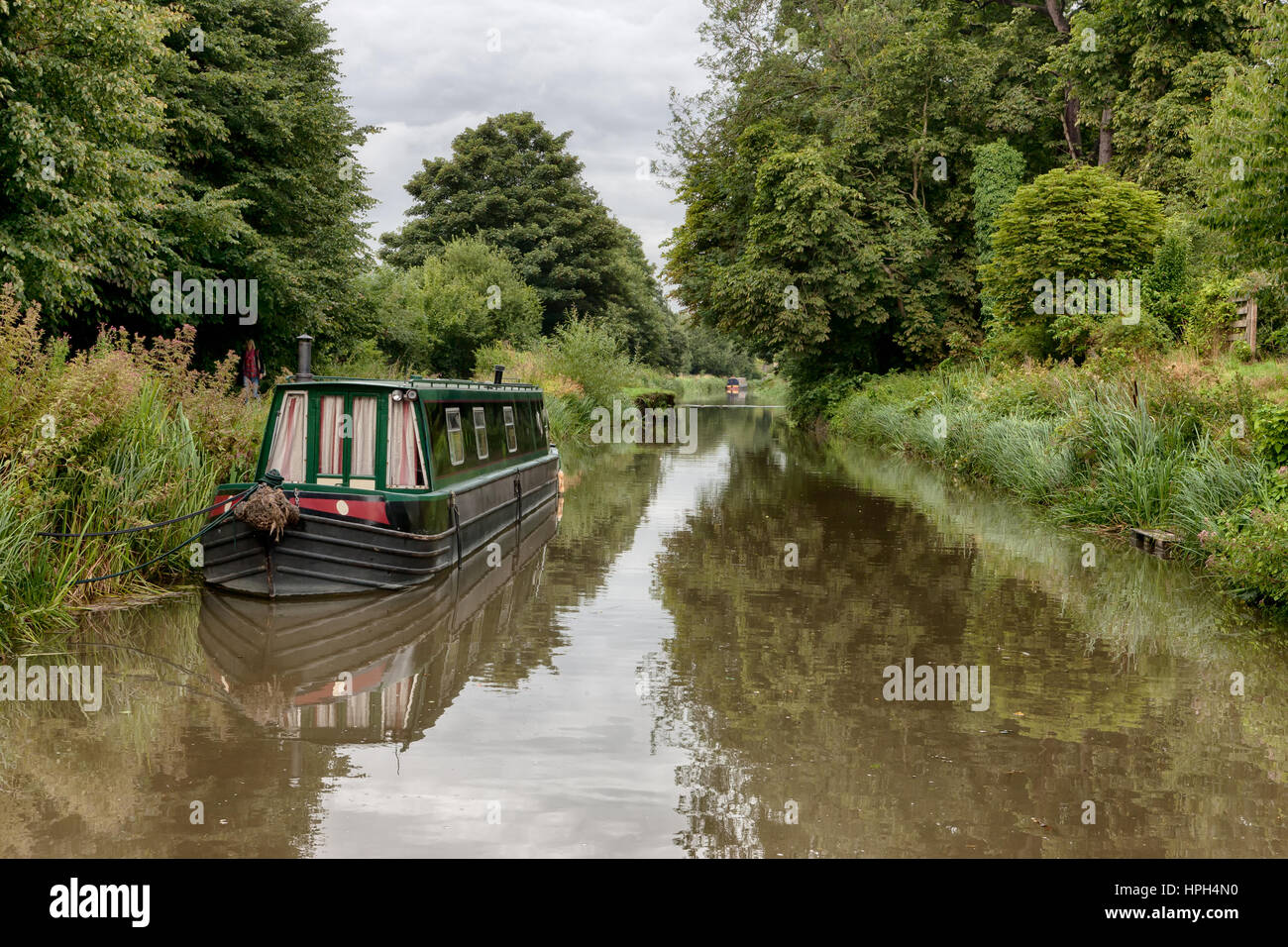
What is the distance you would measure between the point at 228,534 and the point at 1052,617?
6.99 meters

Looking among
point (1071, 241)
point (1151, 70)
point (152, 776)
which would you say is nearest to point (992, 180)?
point (1151, 70)

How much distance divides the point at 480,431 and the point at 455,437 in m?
1.22

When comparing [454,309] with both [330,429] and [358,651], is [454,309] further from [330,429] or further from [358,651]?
[358,651]

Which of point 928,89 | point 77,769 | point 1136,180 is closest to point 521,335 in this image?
point 928,89

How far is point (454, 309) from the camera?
34.9 m

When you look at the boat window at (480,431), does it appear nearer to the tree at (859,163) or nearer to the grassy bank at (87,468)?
the grassy bank at (87,468)

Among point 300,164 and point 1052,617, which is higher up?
point 300,164

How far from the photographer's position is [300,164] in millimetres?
21828

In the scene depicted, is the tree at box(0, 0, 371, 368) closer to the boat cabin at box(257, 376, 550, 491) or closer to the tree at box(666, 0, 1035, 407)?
the boat cabin at box(257, 376, 550, 491)

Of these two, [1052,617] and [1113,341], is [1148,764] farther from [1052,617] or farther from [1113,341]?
[1113,341]

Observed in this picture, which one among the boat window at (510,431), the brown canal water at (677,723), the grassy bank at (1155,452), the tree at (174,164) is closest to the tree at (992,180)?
the grassy bank at (1155,452)

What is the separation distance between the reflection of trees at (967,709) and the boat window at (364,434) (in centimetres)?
306

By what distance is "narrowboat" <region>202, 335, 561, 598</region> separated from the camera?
890 centimetres

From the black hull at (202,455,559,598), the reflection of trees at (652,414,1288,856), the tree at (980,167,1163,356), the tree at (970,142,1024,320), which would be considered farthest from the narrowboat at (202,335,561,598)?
the tree at (970,142,1024,320)
